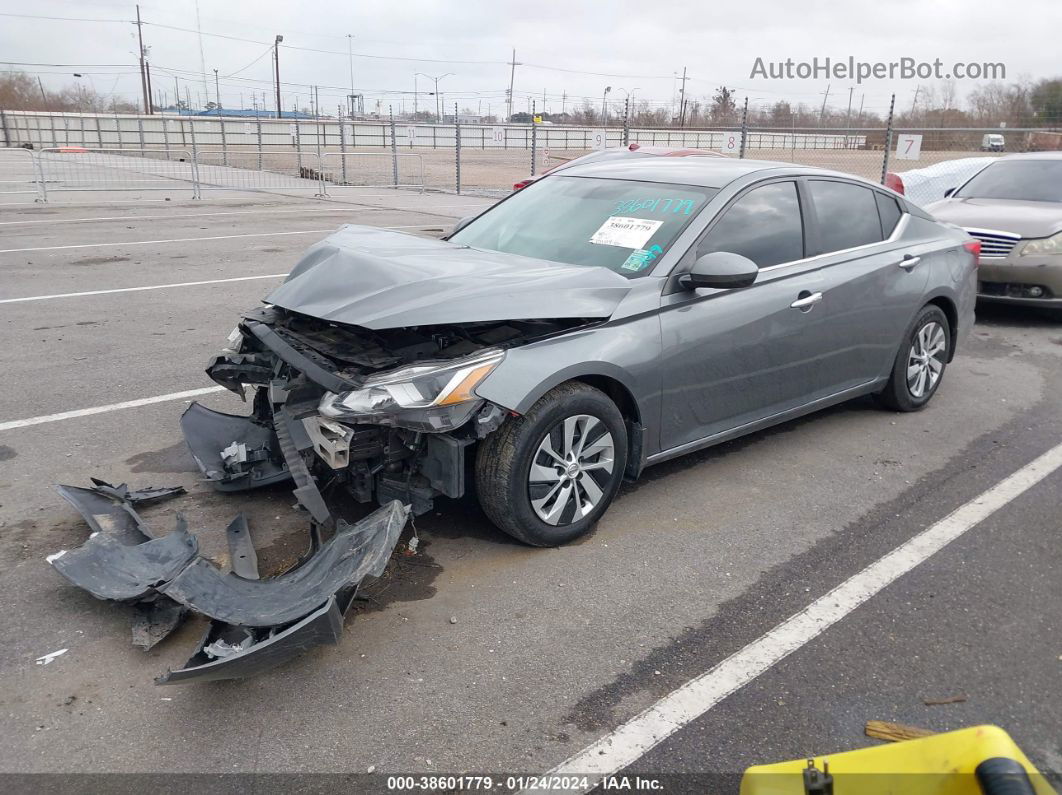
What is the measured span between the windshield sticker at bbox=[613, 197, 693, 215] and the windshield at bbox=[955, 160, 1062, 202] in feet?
22.8

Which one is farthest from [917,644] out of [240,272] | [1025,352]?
[240,272]

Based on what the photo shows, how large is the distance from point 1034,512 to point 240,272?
8.77 metres

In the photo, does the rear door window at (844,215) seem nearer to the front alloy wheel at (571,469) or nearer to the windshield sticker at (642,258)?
the windshield sticker at (642,258)

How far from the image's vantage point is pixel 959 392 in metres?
6.53

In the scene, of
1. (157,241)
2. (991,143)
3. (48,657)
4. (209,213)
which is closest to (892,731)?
(48,657)

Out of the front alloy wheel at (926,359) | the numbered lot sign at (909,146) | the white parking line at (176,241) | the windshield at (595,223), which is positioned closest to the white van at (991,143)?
the numbered lot sign at (909,146)

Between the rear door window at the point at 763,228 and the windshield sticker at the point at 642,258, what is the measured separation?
0.72 feet

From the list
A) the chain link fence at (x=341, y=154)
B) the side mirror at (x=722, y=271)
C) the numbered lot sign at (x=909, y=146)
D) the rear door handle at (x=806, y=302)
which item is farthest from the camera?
the chain link fence at (x=341, y=154)

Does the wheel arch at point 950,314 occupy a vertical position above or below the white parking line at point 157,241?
above

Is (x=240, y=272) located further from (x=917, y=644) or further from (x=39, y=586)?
(x=917, y=644)

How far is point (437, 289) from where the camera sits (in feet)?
12.4

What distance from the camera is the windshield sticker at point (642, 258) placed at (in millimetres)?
4289

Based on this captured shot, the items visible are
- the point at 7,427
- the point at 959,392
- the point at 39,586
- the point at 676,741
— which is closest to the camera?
the point at 676,741

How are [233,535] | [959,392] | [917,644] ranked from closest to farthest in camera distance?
1. [917,644]
2. [233,535]
3. [959,392]
